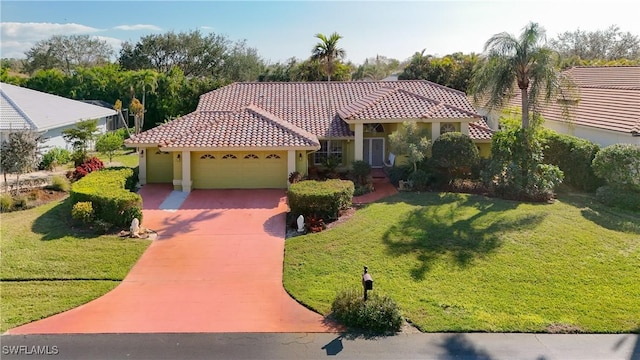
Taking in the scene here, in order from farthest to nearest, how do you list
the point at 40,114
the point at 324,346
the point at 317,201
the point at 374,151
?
the point at 40,114, the point at 374,151, the point at 317,201, the point at 324,346

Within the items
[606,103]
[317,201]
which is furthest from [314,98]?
[606,103]

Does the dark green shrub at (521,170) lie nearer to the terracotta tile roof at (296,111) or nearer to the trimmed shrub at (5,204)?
the terracotta tile roof at (296,111)

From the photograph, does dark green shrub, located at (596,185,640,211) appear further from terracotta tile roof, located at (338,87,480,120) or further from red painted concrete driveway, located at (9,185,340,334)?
red painted concrete driveway, located at (9,185,340,334)

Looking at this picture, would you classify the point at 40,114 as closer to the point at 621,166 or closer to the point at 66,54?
the point at 621,166

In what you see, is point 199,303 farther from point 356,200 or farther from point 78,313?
point 356,200

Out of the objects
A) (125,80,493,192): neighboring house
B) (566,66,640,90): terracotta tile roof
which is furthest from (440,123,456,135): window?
(566,66,640,90): terracotta tile roof

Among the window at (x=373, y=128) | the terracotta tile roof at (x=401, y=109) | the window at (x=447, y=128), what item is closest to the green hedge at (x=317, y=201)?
the terracotta tile roof at (x=401, y=109)
